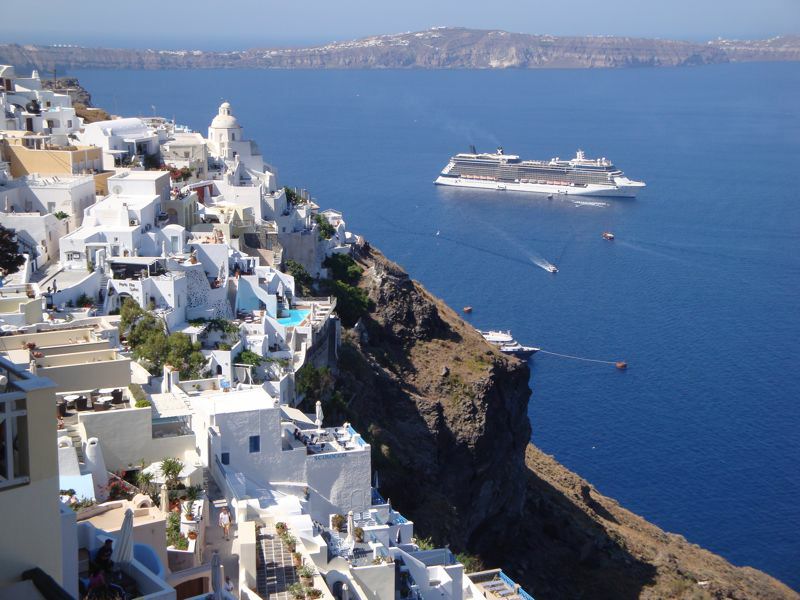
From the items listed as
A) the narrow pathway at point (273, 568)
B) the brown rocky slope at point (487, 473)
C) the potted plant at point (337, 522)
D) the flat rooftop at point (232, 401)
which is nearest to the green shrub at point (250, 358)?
the brown rocky slope at point (487, 473)

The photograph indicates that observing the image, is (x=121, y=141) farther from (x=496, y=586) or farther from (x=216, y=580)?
(x=216, y=580)

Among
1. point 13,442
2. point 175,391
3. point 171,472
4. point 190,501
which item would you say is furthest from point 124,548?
point 175,391

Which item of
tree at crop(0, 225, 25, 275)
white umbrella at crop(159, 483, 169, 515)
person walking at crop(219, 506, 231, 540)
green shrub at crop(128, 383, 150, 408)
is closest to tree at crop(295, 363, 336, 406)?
tree at crop(0, 225, 25, 275)

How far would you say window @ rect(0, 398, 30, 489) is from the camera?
602 centimetres

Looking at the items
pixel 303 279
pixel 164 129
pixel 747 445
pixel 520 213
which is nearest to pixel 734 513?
pixel 747 445

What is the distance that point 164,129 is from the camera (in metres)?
34.4

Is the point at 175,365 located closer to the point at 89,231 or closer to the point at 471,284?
the point at 89,231

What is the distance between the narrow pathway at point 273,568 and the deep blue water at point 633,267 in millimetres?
21153

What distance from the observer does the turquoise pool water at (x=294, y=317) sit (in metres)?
22.2

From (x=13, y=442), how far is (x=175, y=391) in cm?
996

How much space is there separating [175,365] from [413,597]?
19.2ft

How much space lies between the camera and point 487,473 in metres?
27.1

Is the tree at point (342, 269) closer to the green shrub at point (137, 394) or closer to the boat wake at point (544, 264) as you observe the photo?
Answer: the green shrub at point (137, 394)

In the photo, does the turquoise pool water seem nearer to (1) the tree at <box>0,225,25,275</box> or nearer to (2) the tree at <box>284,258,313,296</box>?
(2) the tree at <box>284,258,313,296</box>
